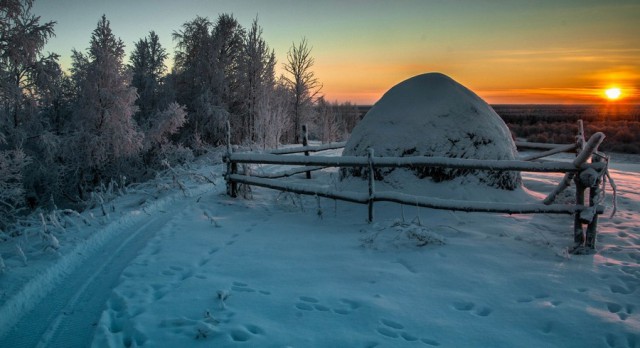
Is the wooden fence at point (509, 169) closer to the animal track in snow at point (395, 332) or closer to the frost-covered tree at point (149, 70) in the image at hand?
the animal track in snow at point (395, 332)

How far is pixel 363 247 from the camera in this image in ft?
16.4

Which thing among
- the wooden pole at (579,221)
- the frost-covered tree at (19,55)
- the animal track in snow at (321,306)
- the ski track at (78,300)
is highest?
the frost-covered tree at (19,55)

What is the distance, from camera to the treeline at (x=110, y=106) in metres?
12.2

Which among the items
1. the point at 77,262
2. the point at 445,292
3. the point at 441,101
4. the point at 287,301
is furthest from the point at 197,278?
the point at 441,101

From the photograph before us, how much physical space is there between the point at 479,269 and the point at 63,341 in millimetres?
4108

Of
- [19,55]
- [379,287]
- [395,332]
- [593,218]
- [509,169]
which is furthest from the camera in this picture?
[19,55]

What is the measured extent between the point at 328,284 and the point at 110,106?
48.9 feet

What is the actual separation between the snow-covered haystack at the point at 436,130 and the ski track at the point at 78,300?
14.3 feet

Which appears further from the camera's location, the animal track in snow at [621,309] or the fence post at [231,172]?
the fence post at [231,172]

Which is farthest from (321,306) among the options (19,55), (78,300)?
(19,55)

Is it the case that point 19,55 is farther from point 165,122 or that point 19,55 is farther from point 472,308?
point 472,308

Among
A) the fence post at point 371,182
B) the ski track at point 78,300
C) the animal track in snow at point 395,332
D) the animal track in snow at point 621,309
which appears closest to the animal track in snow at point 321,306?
the animal track in snow at point 395,332

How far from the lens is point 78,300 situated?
389 cm

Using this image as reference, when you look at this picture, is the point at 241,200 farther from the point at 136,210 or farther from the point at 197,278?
the point at 197,278
